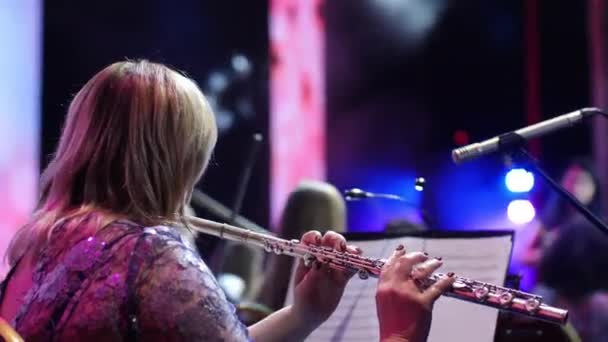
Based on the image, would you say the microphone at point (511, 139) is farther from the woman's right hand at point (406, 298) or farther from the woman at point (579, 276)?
the woman at point (579, 276)

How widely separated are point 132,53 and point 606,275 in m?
2.63

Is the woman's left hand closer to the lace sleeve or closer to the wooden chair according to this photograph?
the lace sleeve

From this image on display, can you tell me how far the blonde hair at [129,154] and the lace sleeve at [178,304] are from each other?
0.40 feet

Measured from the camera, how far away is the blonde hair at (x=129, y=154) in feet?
4.43

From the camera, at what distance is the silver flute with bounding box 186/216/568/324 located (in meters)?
1.42

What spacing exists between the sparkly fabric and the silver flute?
22cm

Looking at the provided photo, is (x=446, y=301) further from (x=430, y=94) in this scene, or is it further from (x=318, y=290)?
(x=430, y=94)

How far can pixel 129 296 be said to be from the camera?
124 centimetres

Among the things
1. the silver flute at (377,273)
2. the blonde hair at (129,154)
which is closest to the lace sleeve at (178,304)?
the blonde hair at (129,154)

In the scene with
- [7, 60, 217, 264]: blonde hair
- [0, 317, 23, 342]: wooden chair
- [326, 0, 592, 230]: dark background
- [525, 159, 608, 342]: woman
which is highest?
[326, 0, 592, 230]: dark background

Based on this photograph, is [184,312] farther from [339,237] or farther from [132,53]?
[132,53]

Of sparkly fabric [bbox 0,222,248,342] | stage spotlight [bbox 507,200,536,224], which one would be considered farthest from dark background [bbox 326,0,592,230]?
sparkly fabric [bbox 0,222,248,342]

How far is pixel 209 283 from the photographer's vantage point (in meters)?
1.26

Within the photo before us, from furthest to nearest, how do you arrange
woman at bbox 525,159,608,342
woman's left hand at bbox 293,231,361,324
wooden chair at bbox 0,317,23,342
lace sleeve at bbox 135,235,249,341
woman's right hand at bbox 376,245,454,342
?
woman at bbox 525,159,608,342, woman's left hand at bbox 293,231,361,324, woman's right hand at bbox 376,245,454,342, lace sleeve at bbox 135,235,249,341, wooden chair at bbox 0,317,23,342
